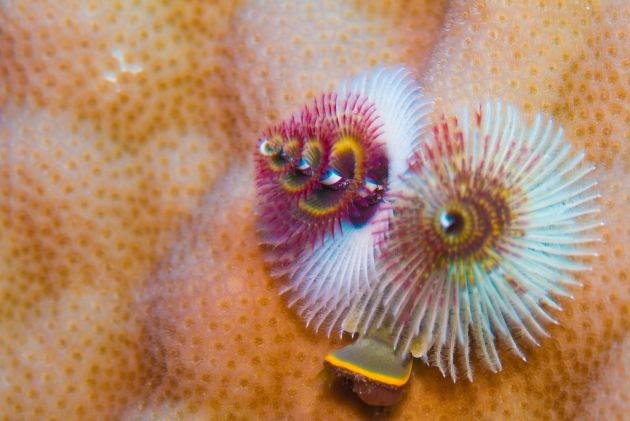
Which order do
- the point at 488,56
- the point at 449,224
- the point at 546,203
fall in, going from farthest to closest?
1. the point at 488,56
2. the point at 546,203
3. the point at 449,224

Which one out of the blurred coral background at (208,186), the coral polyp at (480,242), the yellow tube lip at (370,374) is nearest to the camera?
the coral polyp at (480,242)

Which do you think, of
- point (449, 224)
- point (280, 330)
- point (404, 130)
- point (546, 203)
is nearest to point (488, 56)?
point (404, 130)

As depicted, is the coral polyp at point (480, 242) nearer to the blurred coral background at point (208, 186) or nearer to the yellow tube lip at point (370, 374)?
the yellow tube lip at point (370, 374)

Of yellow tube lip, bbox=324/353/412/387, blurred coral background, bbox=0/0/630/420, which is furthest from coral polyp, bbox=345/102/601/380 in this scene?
blurred coral background, bbox=0/0/630/420

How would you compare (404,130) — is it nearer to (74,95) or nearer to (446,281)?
(446,281)

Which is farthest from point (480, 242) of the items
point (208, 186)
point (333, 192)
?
point (208, 186)

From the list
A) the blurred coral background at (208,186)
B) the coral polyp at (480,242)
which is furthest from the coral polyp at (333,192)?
the blurred coral background at (208,186)
